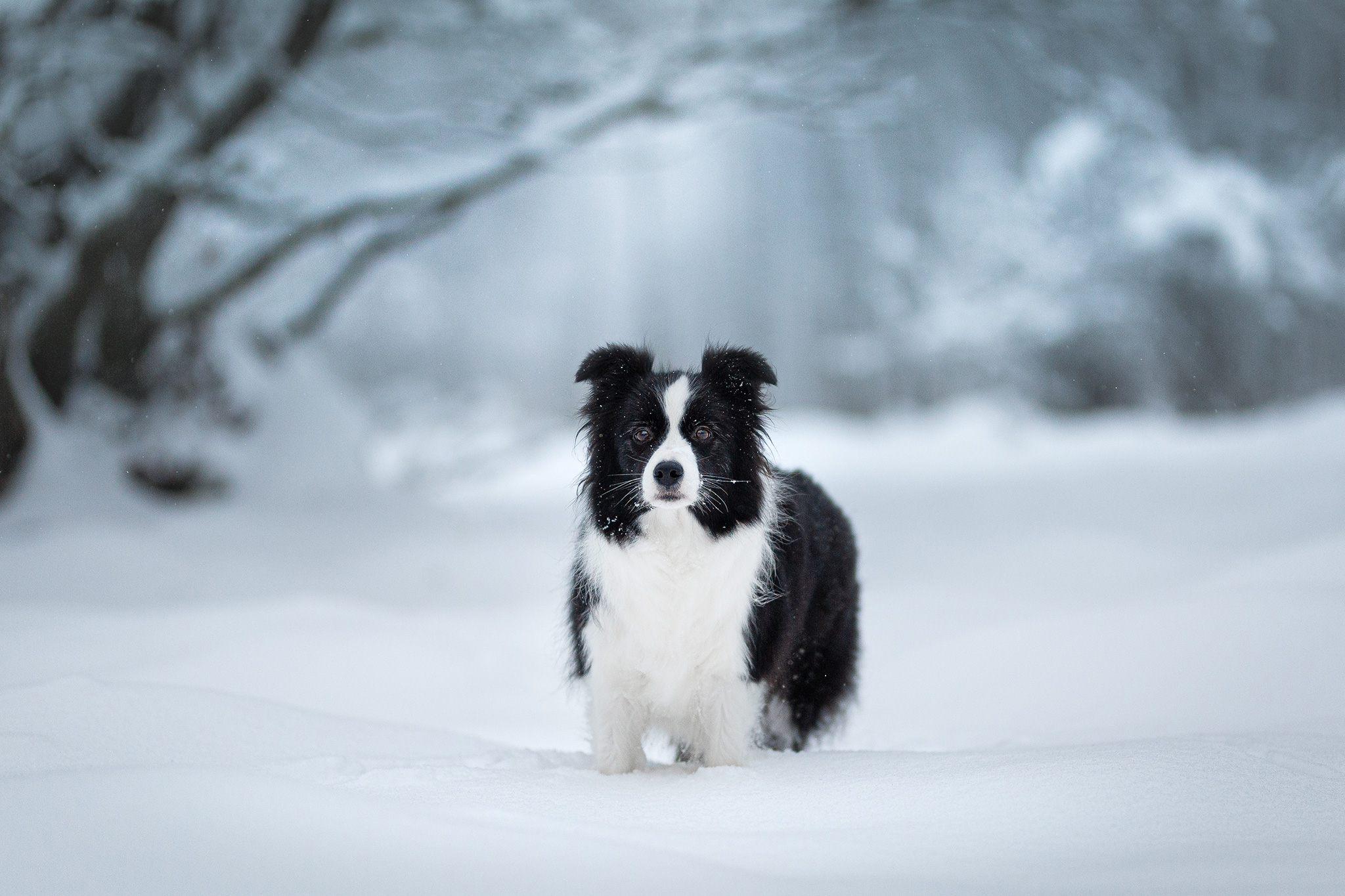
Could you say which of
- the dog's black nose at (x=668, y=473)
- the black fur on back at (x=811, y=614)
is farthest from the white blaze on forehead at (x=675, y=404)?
the black fur on back at (x=811, y=614)

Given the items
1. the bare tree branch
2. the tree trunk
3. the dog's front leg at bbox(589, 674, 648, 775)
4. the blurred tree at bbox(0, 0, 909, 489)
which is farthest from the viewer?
the bare tree branch

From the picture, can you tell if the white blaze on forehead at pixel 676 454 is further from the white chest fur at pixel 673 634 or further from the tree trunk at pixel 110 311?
the tree trunk at pixel 110 311

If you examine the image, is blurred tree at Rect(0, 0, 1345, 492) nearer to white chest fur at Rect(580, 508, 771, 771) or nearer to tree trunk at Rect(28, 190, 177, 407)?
Result: tree trunk at Rect(28, 190, 177, 407)

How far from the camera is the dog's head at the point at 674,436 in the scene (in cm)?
297

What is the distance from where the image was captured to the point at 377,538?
998 cm

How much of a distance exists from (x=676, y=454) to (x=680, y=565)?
37cm

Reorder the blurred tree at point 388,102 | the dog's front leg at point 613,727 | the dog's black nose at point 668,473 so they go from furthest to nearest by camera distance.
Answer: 1. the blurred tree at point 388,102
2. the dog's front leg at point 613,727
3. the dog's black nose at point 668,473

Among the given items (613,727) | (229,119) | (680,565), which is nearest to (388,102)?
(229,119)

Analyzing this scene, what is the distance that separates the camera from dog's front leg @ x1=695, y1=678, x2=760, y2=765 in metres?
3.13

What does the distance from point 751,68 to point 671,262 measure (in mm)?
5906

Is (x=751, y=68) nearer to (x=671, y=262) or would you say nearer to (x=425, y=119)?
(x=425, y=119)

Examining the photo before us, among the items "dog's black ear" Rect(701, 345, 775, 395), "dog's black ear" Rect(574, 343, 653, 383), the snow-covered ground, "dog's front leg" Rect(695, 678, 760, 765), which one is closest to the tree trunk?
the snow-covered ground

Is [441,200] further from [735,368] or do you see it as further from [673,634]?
[673,634]

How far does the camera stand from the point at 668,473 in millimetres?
2883
